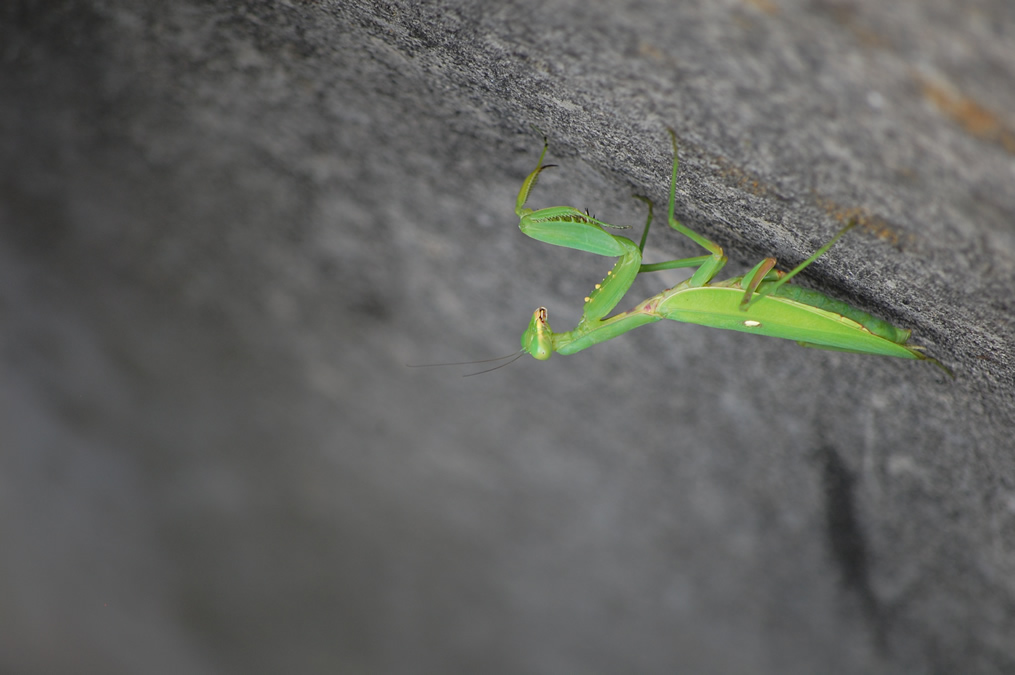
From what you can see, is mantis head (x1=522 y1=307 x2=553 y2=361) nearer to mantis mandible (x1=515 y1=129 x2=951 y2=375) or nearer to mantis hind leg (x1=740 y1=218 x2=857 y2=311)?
mantis mandible (x1=515 y1=129 x2=951 y2=375)

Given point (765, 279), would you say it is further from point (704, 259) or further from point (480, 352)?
point (480, 352)

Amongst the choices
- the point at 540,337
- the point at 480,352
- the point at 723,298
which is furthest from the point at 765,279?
the point at 480,352

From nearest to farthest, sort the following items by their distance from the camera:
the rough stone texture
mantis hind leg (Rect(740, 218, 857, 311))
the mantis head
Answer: the rough stone texture → mantis hind leg (Rect(740, 218, 857, 311)) → the mantis head

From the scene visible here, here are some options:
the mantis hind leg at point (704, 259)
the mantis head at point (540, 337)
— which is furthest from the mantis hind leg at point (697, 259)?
the mantis head at point (540, 337)

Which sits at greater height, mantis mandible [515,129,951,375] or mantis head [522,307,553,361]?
mantis mandible [515,129,951,375]

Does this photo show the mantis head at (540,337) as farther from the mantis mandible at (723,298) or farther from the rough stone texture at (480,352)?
the rough stone texture at (480,352)

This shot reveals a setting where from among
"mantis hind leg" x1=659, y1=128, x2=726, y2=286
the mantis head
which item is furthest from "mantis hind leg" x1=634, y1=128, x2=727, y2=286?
the mantis head
